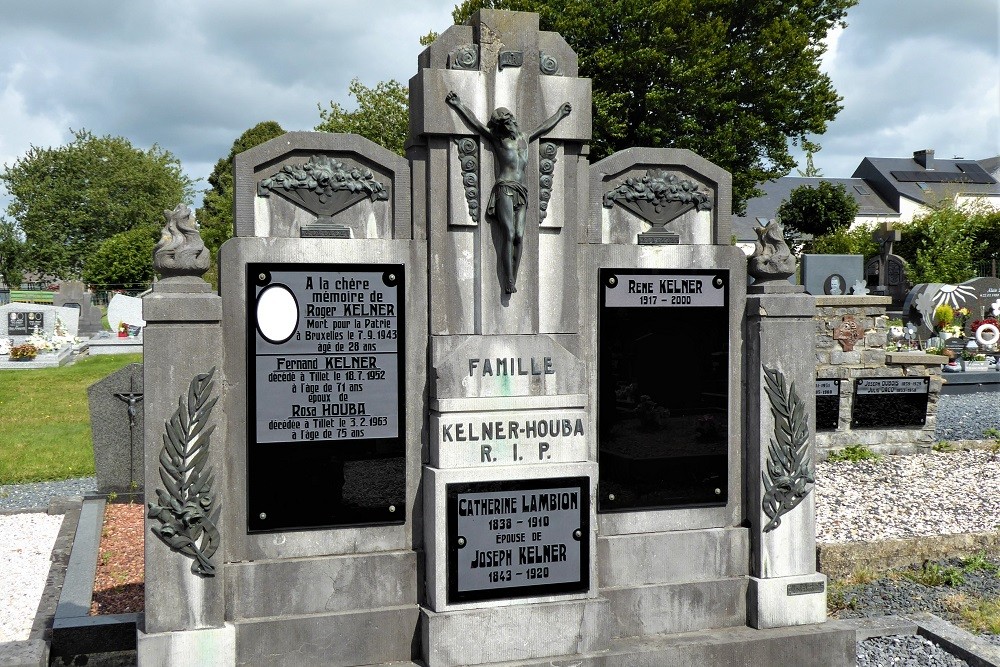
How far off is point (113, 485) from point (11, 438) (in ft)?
16.0

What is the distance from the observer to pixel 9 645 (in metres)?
5.24

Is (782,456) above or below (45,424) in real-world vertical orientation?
above

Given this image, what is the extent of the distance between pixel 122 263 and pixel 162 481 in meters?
48.8

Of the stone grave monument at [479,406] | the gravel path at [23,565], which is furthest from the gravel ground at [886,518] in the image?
the stone grave monument at [479,406]

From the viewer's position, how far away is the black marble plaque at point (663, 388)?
18.4 ft

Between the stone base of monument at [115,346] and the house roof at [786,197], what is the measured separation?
3832 cm

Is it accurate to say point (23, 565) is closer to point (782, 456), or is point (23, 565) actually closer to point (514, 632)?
point (514, 632)

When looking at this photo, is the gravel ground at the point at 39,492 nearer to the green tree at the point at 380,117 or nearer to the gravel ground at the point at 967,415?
the gravel ground at the point at 967,415

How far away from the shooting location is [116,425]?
29.5ft

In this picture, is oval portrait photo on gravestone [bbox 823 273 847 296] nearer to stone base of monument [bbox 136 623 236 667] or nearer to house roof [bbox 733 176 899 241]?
stone base of monument [bbox 136 623 236 667]

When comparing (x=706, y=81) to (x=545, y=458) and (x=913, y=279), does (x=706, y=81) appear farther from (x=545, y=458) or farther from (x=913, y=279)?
(x=545, y=458)

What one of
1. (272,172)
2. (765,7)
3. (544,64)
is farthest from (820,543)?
(765,7)

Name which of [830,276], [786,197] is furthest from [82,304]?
[786,197]

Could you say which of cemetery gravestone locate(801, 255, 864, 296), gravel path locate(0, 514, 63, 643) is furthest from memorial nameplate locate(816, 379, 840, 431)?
gravel path locate(0, 514, 63, 643)
